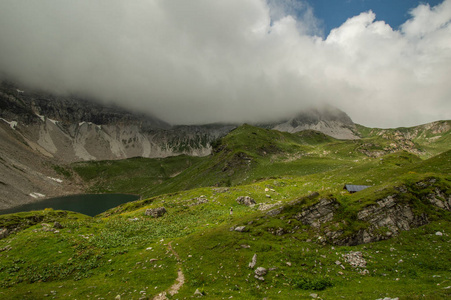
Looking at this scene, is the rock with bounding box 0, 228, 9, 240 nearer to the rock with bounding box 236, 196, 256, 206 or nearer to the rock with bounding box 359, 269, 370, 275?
the rock with bounding box 236, 196, 256, 206

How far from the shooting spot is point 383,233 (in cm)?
1975

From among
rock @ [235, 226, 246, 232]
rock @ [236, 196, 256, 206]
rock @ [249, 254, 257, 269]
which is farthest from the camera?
rock @ [236, 196, 256, 206]

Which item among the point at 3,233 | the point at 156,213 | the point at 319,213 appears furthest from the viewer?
the point at 156,213

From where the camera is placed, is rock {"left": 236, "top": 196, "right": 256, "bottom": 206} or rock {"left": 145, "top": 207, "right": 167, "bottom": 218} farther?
rock {"left": 236, "top": 196, "right": 256, "bottom": 206}

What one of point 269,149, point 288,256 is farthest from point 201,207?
point 269,149

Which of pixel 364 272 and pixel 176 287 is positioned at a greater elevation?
pixel 364 272

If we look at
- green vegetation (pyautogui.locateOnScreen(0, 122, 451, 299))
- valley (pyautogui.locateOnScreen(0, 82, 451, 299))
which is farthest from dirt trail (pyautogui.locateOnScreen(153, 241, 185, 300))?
green vegetation (pyautogui.locateOnScreen(0, 122, 451, 299))

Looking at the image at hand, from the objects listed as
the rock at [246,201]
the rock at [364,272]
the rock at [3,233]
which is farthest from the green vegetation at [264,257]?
the rock at [246,201]

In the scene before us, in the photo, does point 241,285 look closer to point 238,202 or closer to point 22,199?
point 238,202

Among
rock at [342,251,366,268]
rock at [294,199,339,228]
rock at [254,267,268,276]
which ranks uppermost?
rock at [294,199,339,228]

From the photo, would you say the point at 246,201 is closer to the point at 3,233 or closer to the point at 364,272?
the point at 364,272

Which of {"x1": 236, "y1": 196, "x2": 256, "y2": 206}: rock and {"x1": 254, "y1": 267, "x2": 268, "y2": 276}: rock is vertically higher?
{"x1": 236, "y1": 196, "x2": 256, "y2": 206}: rock

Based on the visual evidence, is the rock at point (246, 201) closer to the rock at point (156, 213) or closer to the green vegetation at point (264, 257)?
the rock at point (156, 213)

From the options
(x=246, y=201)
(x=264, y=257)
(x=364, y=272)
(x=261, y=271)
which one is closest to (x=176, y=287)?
(x=261, y=271)
